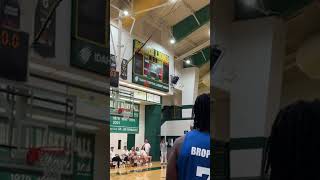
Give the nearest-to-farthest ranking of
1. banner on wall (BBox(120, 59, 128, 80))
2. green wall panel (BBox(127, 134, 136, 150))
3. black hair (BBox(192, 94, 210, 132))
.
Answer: black hair (BBox(192, 94, 210, 132))
banner on wall (BBox(120, 59, 128, 80))
green wall panel (BBox(127, 134, 136, 150))

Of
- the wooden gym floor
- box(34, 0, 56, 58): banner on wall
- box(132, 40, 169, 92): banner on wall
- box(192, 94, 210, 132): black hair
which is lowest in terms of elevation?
the wooden gym floor

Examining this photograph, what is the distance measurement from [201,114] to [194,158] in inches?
9.0

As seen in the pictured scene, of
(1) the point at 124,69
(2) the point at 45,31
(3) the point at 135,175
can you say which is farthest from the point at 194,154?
(1) the point at 124,69

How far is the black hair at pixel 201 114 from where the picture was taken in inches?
63.0

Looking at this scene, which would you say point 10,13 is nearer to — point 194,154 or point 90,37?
point 90,37

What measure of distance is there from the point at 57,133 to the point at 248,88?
17.8 inches

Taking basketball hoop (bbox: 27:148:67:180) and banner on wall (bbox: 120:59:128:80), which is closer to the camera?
basketball hoop (bbox: 27:148:67:180)

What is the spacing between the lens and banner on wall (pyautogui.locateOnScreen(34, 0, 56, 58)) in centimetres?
96

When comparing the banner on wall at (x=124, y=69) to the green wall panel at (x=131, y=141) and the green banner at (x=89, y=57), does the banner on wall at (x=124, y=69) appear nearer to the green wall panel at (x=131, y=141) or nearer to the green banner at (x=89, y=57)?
the green wall panel at (x=131, y=141)

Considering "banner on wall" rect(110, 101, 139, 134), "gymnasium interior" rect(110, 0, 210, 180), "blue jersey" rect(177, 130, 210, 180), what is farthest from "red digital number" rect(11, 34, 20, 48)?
"banner on wall" rect(110, 101, 139, 134)

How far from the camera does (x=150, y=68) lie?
14258mm

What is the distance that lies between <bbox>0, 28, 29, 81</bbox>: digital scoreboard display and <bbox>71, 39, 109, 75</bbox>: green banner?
154 millimetres

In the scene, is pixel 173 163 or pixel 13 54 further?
pixel 173 163

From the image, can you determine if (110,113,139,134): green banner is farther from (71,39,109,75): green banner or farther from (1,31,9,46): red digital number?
(1,31,9,46): red digital number
